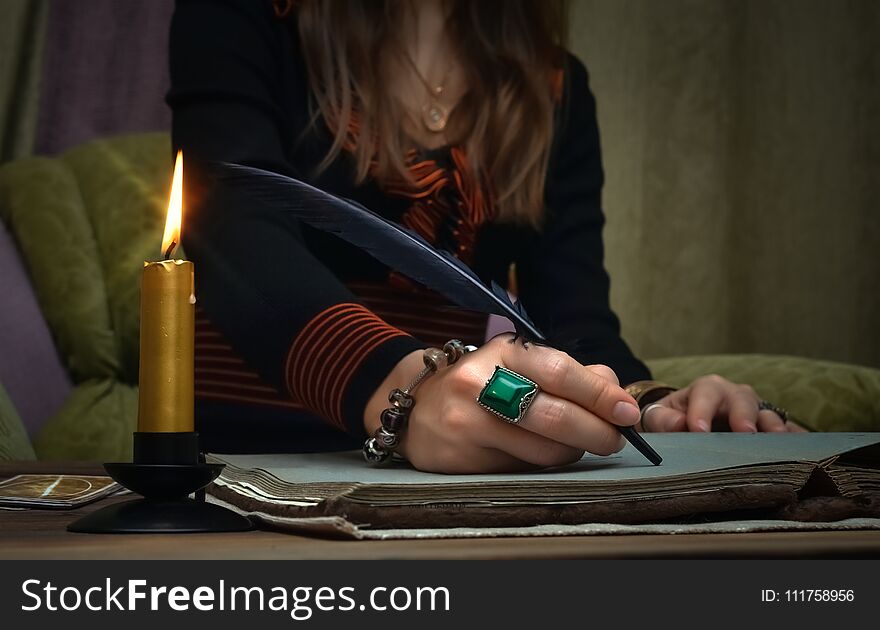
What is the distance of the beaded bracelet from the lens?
1.70ft

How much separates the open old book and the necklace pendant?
2.27 feet

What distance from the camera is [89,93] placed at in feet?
6.24

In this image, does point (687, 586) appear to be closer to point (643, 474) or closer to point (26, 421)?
point (643, 474)

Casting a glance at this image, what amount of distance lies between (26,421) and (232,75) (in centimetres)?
82

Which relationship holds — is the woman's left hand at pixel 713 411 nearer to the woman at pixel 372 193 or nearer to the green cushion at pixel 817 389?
the woman at pixel 372 193

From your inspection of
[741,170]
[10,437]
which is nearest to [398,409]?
[10,437]

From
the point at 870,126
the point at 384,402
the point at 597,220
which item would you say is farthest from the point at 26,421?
the point at 870,126

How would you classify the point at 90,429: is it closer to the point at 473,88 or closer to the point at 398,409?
the point at 473,88

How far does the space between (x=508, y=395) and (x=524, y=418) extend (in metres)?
0.02

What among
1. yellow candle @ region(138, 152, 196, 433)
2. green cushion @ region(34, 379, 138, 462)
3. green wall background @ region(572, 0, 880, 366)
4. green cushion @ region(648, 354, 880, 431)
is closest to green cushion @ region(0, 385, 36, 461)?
green cushion @ region(34, 379, 138, 462)

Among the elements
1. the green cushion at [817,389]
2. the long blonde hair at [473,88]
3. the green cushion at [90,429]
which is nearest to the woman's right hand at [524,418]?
the long blonde hair at [473,88]

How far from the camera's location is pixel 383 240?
1.63 feet

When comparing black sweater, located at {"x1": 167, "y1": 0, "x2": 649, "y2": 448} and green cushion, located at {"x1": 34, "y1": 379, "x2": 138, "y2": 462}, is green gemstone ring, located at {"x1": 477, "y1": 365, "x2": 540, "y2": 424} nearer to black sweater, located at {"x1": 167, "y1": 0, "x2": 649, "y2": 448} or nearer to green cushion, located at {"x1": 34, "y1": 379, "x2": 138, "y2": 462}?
black sweater, located at {"x1": 167, "y1": 0, "x2": 649, "y2": 448}

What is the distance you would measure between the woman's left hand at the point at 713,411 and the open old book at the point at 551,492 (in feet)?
0.94
